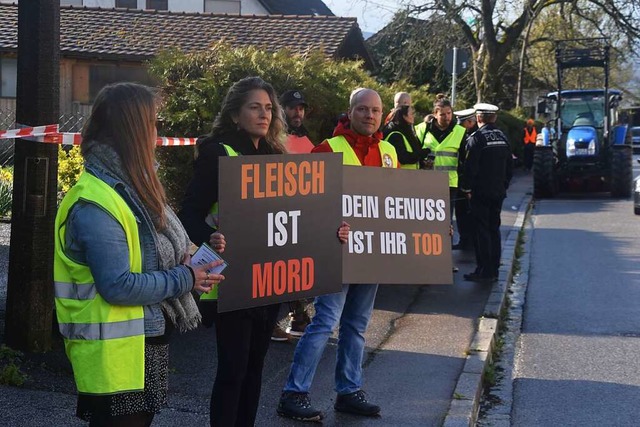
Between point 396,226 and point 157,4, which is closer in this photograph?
point 396,226

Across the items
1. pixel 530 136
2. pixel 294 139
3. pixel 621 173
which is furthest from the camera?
pixel 530 136

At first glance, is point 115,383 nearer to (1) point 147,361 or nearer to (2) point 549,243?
(1) point 147,361

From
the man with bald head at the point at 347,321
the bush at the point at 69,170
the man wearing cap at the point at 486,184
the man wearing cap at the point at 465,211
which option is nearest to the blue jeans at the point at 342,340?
the man with bald head at the point at 347,321

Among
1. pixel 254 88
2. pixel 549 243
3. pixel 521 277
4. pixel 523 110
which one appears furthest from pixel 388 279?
pixel 523 110

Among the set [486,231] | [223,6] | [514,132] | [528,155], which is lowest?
[486,231]

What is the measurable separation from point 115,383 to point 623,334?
6.56m

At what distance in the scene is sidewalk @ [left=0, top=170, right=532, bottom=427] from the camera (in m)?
5.53

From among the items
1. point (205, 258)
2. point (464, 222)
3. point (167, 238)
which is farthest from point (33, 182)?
point (464, 222)

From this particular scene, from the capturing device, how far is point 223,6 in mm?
38281

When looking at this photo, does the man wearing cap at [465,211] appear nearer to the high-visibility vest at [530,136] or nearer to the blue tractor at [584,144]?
the blue tractor at [584,144]

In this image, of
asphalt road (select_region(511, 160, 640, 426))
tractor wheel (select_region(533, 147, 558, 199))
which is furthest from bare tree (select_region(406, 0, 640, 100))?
asphalt road (select_region(511, 160, 640, 426))

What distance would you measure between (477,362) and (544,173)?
1659cm

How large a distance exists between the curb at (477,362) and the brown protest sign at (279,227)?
1383 millimetres

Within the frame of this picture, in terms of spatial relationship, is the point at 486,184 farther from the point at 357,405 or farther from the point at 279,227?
the point at 279,227
